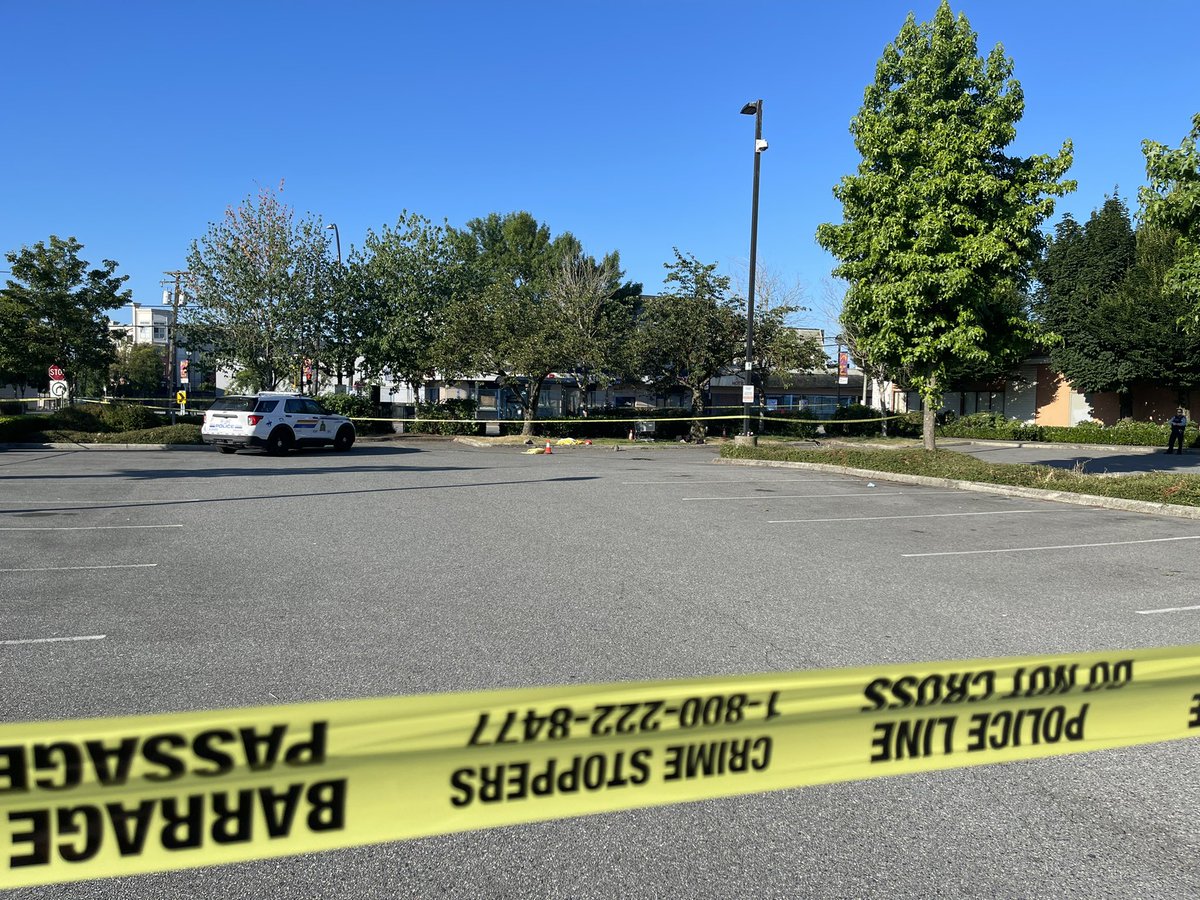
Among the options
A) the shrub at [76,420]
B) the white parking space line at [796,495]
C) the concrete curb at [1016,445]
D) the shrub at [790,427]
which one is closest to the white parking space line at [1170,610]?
the white parking space line at [796,495]

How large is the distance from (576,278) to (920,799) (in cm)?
5097

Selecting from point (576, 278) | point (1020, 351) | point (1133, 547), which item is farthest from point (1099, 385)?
point (1133, 547)

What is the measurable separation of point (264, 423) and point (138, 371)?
7360cm

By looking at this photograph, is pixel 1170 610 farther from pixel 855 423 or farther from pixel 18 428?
pixel 855 423

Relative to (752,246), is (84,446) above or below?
below

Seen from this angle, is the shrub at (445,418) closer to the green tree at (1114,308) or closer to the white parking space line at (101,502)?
the white parking space line at (101,502)

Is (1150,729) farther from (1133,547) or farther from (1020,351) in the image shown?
(1020,351)

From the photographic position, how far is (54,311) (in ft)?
115

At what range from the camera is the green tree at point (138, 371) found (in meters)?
85.9

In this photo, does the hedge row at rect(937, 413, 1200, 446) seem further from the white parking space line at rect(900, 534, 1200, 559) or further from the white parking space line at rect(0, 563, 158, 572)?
the white parking space line at rect(0, 563, 158, 572)

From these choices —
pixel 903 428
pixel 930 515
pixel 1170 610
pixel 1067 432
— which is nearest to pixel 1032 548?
pixel 930 515

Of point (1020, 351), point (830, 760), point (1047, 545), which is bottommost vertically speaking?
point (1047, 545)

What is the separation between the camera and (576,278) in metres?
53.3

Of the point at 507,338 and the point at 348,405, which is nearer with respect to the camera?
the point at 507,338
